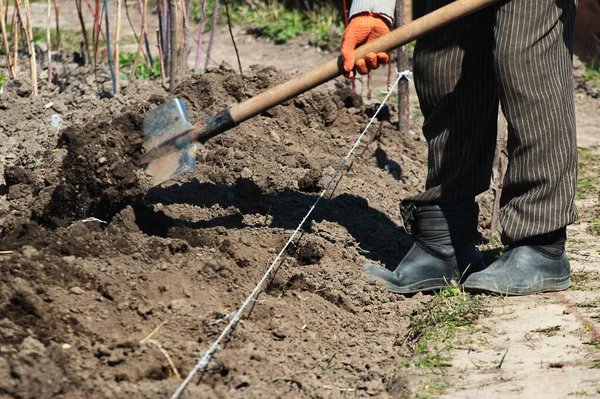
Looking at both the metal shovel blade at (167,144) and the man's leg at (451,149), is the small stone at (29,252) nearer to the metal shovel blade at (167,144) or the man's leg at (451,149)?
the metal shovel blade at (167,144)

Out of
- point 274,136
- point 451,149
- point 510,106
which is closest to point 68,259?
point 451,149

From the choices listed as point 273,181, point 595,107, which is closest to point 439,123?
point 273,181

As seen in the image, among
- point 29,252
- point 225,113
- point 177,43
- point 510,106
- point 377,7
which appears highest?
point 377,7

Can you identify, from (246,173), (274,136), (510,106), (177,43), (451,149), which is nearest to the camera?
(510,106)

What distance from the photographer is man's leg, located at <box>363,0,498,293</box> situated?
3.09 metres

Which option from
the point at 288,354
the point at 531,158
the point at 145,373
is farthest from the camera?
the point at 531,158

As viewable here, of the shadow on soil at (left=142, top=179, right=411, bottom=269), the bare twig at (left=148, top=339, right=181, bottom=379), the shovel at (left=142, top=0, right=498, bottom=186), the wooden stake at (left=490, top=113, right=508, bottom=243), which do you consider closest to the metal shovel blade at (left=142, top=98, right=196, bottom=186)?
the shovel at (left=142, top=0, right=498, bottom=186)

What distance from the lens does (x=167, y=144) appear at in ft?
11.0

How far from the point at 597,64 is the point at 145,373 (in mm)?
6012

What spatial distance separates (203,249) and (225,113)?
1.81 ft

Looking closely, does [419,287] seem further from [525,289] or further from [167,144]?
[167,144]

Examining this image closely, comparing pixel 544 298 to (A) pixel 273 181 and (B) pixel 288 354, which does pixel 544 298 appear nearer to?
(B) pixel 288 354

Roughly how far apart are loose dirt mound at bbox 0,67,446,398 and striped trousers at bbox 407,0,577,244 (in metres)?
0.54

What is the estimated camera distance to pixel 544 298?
121 inches
